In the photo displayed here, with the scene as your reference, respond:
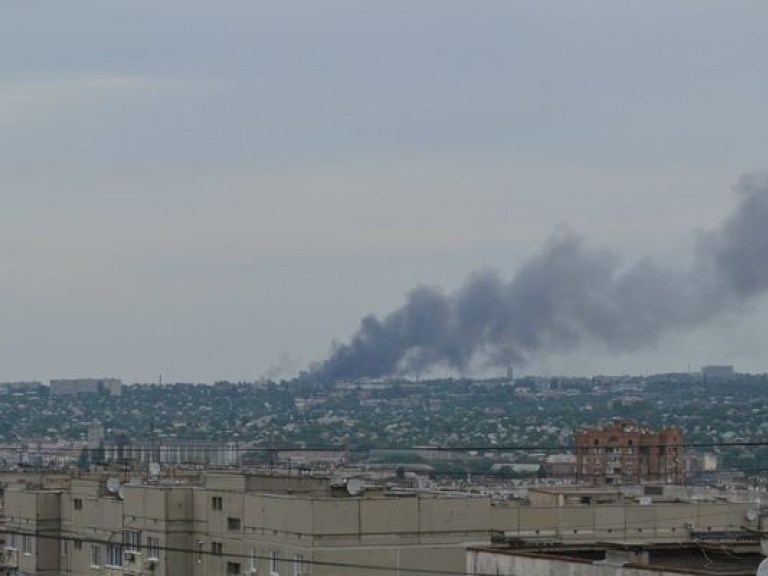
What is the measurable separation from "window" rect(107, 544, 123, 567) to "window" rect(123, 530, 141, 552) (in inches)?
22.3

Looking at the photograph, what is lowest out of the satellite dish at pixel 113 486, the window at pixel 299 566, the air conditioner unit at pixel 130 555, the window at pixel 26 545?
the window at pixel 299 566

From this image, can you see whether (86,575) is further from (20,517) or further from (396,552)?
(396,552)

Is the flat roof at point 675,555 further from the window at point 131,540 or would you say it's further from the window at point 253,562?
the window at point 131,540

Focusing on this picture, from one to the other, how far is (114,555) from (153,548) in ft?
10.3

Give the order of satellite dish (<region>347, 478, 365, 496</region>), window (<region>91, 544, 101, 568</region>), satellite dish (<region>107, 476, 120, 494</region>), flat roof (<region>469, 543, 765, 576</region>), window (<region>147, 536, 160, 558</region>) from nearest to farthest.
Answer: flat roof (<region>469, 543, 765, 576</region>) → window (<region>147, 536, 160, 558</region>) → satellite dish (<region>347, 478, 365, 496</region>) → window (<region>91, 544, 101, 568</region>) → satellite dish (<region>107, 476, 120, 494</region>)

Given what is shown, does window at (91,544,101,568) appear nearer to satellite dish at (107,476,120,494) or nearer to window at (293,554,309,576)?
satellite dish at (107,476,120,494)

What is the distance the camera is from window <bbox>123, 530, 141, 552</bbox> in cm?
7156

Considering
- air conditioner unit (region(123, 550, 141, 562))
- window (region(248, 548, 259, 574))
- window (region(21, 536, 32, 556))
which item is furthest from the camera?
window (region(21, 536, 32, 556))

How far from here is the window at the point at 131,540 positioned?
7156 centimetres

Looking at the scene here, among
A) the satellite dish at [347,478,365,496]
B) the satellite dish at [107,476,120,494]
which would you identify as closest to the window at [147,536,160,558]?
the satellite dish at [347,478,365,496]

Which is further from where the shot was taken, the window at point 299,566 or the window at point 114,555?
the window at point 114,555

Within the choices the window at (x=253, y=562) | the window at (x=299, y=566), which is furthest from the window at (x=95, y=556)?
the window at (x=299, y=566)

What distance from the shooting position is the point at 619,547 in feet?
151

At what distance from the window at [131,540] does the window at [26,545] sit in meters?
6.35
